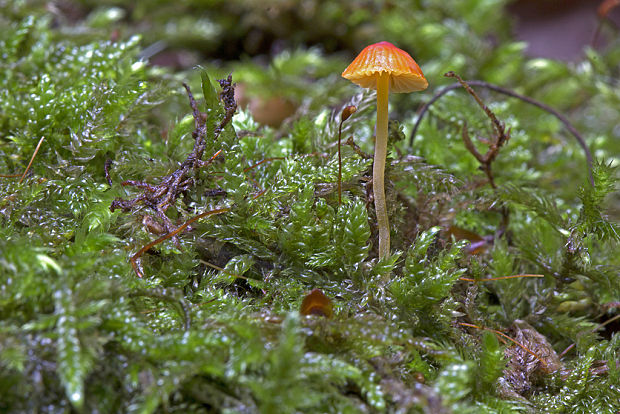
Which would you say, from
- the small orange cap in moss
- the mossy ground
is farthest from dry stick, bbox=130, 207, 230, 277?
the small orange cap in moss

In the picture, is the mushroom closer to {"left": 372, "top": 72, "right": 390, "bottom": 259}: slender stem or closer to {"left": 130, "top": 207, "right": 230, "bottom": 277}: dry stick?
{"left": 372, "top": 72, "right": 390, "bottom": 259}: slender stem

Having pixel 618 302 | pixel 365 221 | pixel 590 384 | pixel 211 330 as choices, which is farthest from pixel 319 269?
pixel 618 302

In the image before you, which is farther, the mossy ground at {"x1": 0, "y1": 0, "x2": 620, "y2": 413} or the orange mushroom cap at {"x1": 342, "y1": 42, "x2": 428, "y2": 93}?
the orange mushroom cap at {"x1": 342, "y1": 42, "x2": 428, "y2": 93}

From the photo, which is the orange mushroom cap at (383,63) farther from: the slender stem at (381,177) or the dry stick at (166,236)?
the dry stick at (166,236)

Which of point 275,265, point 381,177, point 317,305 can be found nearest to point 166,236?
point 275,265

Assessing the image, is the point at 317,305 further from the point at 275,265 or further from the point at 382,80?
the point at 382,80

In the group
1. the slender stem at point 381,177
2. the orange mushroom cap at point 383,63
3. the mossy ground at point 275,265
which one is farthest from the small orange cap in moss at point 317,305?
the orange mushroom cap at point 383,63
